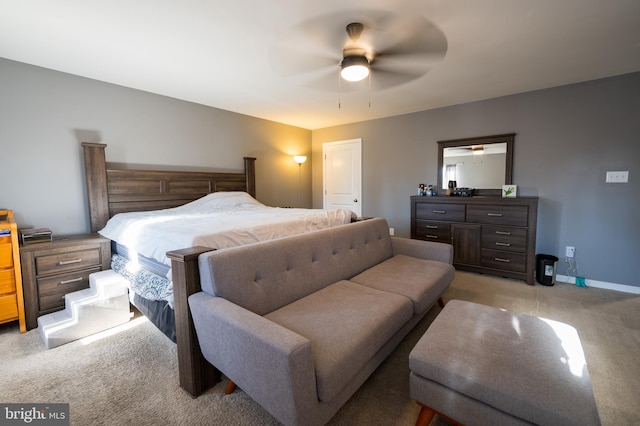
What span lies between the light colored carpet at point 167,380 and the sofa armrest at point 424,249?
0.55 m

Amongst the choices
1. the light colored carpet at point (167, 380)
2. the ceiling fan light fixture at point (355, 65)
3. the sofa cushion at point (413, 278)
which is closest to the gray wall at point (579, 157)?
the light colored carpet at point (167, 380)

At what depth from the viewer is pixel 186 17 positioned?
193cm

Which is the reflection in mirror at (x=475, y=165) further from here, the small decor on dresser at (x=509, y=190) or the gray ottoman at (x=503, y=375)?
the gray ottoman at (x=503, y=375)

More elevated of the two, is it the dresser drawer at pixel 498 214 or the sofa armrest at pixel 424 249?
the dresser drawer at pixel 498 214

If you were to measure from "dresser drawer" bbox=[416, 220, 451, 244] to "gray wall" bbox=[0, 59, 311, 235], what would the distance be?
3.18 meters

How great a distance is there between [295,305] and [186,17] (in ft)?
6.92

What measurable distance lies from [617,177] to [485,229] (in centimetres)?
143

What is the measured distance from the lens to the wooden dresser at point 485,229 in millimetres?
3324

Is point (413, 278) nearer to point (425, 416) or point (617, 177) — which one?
point (425, 416)

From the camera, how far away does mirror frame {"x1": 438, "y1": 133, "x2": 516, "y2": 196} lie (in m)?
3.73

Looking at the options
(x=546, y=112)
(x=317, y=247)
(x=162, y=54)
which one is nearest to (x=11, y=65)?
(x=162, y=54)

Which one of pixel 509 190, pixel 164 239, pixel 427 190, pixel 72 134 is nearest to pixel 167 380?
pixel 164 239

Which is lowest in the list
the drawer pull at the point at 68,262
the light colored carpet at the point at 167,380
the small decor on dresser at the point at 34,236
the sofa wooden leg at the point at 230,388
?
the light colored carpet at the point at 167,380

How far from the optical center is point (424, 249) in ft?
9.25
